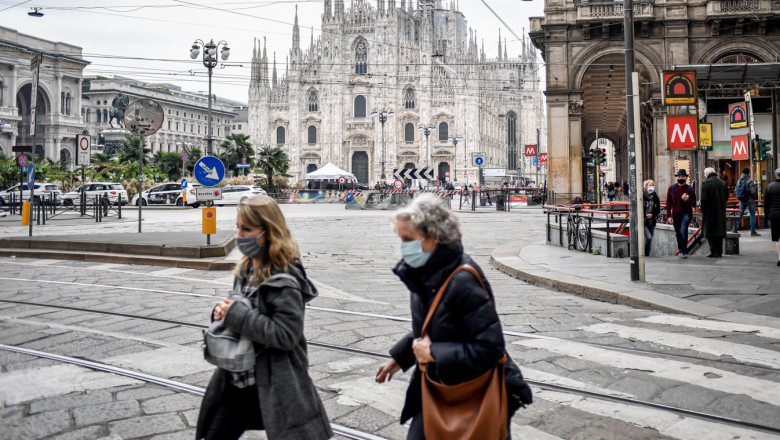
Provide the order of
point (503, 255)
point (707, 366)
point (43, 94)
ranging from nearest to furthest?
point (707, 366) < point (503, 255) < point (43, 94)

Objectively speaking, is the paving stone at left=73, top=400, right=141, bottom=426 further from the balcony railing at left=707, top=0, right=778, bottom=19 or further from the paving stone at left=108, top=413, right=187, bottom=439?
the balcony railing at left=707, top=0, right=778, bottom=19

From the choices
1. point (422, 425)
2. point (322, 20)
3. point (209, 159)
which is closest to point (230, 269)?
point (209, 159)

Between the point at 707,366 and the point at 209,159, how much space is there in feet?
29.7

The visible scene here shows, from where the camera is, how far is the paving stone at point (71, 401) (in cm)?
356

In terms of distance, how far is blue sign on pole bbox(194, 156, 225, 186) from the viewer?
36.7 feet

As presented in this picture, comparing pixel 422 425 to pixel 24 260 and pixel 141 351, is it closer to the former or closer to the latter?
pixel 141 351

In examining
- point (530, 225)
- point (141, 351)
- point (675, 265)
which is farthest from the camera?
point (530, 225)

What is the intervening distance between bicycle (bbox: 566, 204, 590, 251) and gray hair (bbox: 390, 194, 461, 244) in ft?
30.5

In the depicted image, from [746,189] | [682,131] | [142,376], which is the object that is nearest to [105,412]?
[142,376]

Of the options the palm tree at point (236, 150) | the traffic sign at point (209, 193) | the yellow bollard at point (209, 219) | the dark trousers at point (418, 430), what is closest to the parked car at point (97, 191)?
the palm tree at point (236, 150)

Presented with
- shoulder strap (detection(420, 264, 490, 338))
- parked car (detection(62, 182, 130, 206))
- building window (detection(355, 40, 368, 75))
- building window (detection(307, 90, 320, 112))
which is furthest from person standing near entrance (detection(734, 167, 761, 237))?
building window (detection(307, 90, 320, 112))

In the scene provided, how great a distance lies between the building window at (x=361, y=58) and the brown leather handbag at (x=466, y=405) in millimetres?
67229

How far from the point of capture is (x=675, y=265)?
9.25 metres

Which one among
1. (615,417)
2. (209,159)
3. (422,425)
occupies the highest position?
(209,159)
